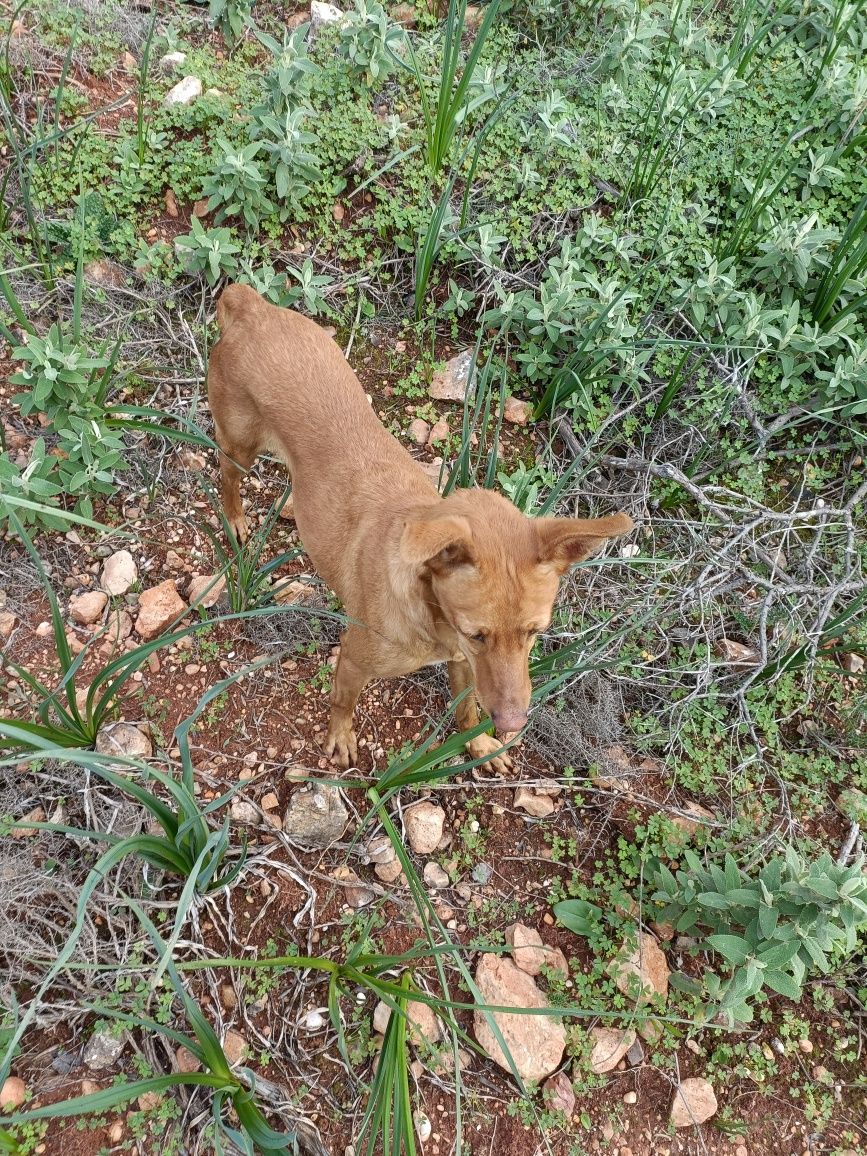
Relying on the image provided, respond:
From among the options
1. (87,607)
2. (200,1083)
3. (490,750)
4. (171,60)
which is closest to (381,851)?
(490,750)

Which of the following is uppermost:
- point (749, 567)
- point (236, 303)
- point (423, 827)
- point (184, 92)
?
point (184, 92)

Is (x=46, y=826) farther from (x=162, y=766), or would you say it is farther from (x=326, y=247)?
(x=326, y=247)

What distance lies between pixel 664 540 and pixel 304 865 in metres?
2.54

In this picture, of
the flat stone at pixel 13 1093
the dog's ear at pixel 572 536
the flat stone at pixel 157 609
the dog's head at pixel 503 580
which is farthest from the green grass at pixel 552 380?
the dog's ear at pixel 572 536

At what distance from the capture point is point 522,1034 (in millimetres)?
2934

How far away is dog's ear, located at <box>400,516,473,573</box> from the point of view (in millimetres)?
2332

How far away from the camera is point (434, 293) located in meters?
4.81

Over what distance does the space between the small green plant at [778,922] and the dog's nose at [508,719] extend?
3.55ft

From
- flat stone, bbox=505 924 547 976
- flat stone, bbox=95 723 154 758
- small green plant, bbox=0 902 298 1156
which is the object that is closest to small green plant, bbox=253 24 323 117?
flat stone, bbox=95 723 154 758

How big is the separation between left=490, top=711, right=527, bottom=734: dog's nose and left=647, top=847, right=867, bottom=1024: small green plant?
1.08 meters

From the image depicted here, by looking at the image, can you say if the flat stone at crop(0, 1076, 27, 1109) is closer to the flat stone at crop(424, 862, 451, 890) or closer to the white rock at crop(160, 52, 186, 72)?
the flat stone at crop(424, 862, 451, 890)

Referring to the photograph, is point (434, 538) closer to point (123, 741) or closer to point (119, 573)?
point (123, 741)

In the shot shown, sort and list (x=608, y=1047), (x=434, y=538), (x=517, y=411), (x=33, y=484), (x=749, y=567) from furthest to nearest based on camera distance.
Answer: (x=517, y=411) → (x=749, y=567) → (x=33, y=484) → (x=608, y=1047) → (x=434, y=538)

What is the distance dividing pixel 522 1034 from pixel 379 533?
205cm
